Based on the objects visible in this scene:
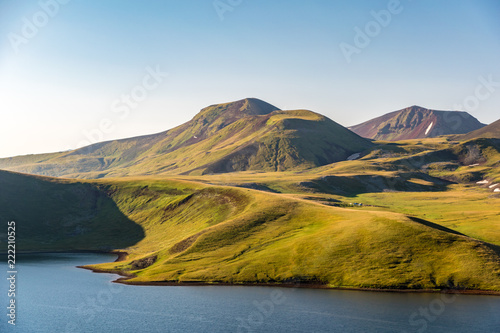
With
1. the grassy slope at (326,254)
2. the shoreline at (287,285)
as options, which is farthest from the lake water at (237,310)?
the grassy slope at (326,254)

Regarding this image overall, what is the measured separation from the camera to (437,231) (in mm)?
124938

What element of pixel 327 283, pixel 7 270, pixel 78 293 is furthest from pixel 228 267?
pixel 7 270

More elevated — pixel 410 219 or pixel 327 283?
pixel 410 219

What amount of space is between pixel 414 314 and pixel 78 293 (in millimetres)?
82435

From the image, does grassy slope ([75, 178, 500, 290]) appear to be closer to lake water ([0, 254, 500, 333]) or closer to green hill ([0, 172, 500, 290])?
green hill ([0, 172, 500, 290])

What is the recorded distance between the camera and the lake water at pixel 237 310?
80.6 meters

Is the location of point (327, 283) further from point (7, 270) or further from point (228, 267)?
point (7, 270)

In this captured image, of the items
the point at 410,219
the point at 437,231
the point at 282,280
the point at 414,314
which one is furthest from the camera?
the point at 410,219

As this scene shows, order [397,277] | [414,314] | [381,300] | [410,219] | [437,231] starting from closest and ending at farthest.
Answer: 1. [414,314]
2. [381,300]
3. [397,277]
4. [437,231]
5. [410,219]

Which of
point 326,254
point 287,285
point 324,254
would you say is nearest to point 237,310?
point 287,285

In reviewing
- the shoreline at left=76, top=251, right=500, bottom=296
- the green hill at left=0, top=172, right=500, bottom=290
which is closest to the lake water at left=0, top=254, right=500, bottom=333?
the shoreline at left=76, top=251, right=500, bottom=296

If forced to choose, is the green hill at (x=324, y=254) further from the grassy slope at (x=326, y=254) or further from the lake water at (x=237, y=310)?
the lake water at (x=237, y=310)

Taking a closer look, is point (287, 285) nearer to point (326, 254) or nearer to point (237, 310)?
point (326, 254)

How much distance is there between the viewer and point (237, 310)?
90500 mm
